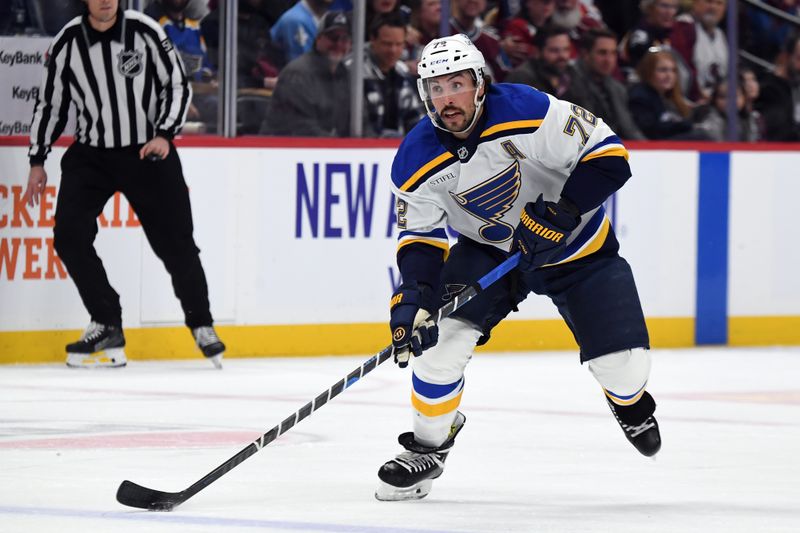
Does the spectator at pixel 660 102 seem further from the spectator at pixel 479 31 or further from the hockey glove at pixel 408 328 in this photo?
the hockey glove at pixel 408 328

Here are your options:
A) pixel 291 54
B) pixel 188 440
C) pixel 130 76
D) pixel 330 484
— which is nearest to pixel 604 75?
pixel 291 54

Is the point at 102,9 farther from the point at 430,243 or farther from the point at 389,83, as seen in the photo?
the point at 430,243

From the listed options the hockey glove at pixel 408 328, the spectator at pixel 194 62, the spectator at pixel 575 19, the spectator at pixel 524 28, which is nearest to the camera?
the hockey glove at pixel 408 328

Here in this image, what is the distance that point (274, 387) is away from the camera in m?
5.93

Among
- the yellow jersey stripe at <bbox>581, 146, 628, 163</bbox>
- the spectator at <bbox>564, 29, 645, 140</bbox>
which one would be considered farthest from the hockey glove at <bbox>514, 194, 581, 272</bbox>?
the spectator at <bbox>564, 29, 645, 140</bbox>

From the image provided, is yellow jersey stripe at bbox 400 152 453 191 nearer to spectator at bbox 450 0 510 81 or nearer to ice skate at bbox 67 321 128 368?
ice skate at bbox 67 321 128 368

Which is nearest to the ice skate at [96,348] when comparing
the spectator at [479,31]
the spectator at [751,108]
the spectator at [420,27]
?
the spectator at [420,27]

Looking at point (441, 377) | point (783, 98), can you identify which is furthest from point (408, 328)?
point (783, 98)

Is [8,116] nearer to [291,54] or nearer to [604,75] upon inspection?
[291,54]

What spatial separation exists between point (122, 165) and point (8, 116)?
502 millimetres

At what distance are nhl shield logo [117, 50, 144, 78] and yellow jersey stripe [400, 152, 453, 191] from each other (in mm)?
2568

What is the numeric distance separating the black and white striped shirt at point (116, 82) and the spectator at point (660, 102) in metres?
2.41

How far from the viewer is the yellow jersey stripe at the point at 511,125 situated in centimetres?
385

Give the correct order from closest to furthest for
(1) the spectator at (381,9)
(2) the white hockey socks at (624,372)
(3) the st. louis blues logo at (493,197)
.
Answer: (3) the st. louis blues logo at (493,197)
(2) the white hockey socks at (624,372)
(1) the spectator at (381,9)
